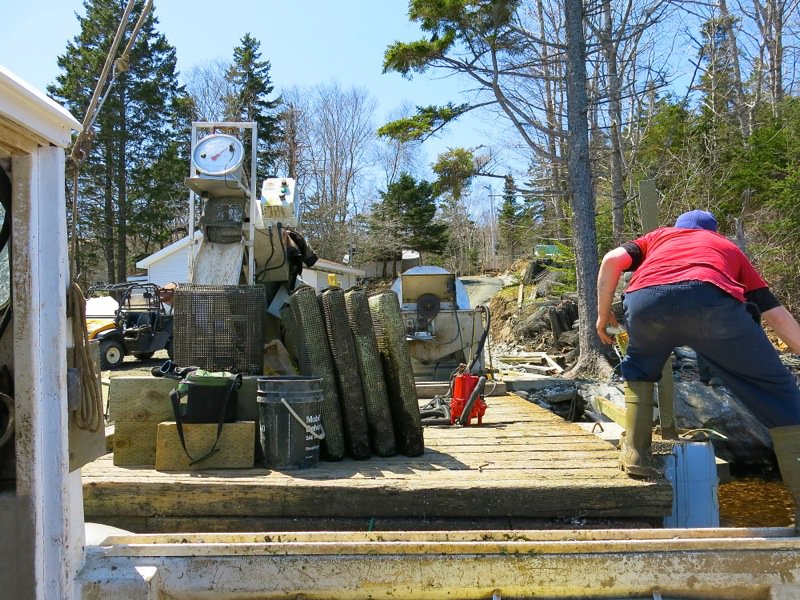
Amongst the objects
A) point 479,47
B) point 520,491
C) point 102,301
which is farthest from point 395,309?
point 102,301

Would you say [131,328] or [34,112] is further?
[131,328]

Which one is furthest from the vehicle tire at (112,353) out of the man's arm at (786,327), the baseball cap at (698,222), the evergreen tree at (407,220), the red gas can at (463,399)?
the evergreen tree at (407,220)

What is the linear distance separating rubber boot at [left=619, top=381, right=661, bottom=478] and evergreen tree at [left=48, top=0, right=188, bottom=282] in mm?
31831

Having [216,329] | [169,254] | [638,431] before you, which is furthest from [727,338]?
[169,254]

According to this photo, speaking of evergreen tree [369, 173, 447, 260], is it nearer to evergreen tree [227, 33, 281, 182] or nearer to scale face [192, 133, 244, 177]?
evergreen tree [227, 33, 281, 182]

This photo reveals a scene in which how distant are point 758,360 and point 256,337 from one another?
349 cm

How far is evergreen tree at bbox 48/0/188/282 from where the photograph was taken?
31578 mm

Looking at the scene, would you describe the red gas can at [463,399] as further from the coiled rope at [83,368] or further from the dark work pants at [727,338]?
the coiled rope at [83,368]

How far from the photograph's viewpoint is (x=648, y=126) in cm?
2256

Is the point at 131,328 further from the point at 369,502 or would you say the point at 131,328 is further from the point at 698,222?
the point at 698,222

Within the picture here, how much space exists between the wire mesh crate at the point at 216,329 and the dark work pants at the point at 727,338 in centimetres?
302

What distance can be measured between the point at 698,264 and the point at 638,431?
3.13 ft

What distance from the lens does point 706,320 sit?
2670 mm

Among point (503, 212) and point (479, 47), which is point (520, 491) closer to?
point (479, 47)
